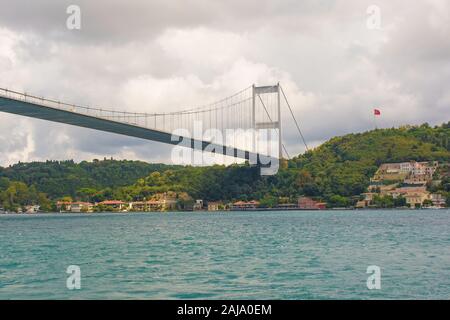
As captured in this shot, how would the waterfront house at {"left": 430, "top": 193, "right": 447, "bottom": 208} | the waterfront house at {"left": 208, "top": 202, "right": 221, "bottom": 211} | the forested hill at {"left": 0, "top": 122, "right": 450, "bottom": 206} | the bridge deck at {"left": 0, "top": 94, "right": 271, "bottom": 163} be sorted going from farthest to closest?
1. the waterfront house at {"left": 208, "top": 202, "right": 221, "bottom": 211}
2. the forested hill at {"left": 0, "top": 122, "right": 450, "bottom": 206}
3. the waterfront house at {"left": 430, "top": 193, "right": 447, "bottom": 208}
4. the bridge deck at {"left": 0, "top": 94, "right": 271, "bottom": 163}

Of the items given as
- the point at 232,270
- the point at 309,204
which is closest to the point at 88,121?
the point at 232,270

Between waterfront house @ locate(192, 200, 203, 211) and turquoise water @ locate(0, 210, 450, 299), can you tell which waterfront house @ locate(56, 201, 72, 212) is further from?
turquoise water @ locate(0, 210, 450, 299)

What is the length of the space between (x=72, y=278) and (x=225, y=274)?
103 inches

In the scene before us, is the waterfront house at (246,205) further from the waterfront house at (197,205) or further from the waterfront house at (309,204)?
the waterfront house at (309,204)

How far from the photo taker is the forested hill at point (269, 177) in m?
63.6

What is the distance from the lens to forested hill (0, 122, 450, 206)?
63625mm

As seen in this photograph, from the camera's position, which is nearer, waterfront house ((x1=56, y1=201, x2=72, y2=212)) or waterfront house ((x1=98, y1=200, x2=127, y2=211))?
waterfront house ((x1=98, y1=200, x2=127, y2=211))

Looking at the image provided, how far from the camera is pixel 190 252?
14828 mm

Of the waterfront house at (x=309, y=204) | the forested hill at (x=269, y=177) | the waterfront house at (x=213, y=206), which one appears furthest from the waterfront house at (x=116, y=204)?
the waterfront house at (x=309, y=204)

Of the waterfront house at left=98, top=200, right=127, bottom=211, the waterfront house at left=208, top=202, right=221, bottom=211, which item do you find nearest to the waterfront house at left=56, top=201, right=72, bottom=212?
the waterfront house at left=98, top=200, right=127, bottom=211

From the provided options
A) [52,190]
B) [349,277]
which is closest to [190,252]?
[349,277]

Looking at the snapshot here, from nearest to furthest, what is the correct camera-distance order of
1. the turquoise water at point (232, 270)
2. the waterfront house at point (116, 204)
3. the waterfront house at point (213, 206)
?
the turquoise water at point (232, 270)
the waterfront house at point (213, 206)
the waterfront house at point (116, 204)
